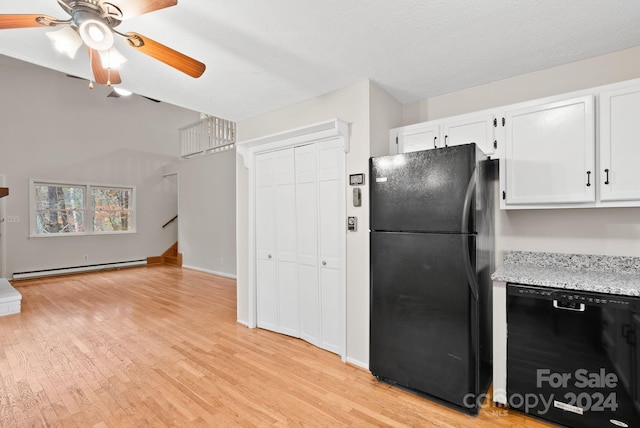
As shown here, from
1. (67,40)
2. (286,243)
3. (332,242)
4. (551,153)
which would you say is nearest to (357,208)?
(332,242)

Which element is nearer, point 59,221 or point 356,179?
point 356,179

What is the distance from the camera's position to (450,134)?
264cm

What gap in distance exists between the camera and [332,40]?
6.87ft

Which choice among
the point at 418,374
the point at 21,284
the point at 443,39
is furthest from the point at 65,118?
the point at 418,374

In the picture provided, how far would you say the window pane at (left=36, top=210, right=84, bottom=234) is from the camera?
6516mm

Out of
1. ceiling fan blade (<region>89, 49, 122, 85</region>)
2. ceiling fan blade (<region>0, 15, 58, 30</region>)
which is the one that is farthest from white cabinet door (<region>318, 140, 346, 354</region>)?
ceiling fan blade (<region>0, 15, 58, 30</region>)

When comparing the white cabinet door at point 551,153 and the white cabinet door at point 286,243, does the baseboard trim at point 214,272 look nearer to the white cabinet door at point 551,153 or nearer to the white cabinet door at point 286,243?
the white cabinet door at point 286,243

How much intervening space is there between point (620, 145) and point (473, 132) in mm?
919

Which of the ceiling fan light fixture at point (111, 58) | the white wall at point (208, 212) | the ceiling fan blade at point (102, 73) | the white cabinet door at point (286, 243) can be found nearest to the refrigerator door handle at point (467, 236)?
the white cabinet door at point (286, 243)

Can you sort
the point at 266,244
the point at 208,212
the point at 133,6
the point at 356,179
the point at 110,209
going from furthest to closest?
the point at 110,209 → the point at 208,212 → the point at 266,244 → the point at 356,179 → the point at 133,6

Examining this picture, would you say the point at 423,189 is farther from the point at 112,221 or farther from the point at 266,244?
the point at 112,221

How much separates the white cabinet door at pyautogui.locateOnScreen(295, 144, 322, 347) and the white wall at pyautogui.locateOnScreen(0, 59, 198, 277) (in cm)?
646

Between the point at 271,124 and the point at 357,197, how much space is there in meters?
1.51

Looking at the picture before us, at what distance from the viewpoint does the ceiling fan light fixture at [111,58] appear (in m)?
1.77
